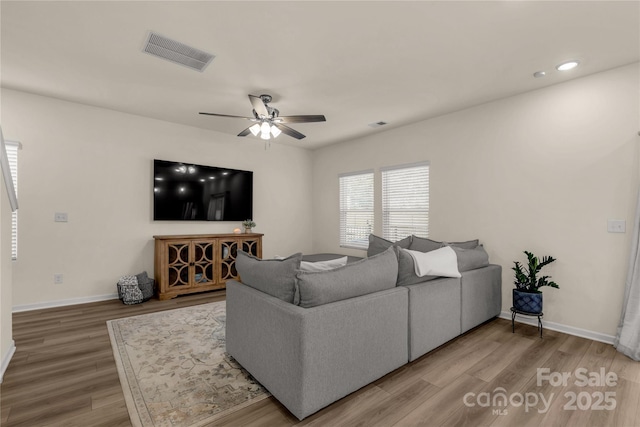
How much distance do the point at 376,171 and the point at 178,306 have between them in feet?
12.0

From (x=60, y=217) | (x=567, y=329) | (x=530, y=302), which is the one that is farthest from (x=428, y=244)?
(x=60, y=217)

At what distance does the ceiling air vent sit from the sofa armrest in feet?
6.90

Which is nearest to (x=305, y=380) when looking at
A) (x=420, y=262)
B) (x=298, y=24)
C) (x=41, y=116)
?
(x=420, y=262)

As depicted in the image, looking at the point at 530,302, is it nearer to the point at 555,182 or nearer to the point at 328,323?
the point at 555,182

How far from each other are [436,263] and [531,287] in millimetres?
1318

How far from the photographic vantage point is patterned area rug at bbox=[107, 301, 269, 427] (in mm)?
1814

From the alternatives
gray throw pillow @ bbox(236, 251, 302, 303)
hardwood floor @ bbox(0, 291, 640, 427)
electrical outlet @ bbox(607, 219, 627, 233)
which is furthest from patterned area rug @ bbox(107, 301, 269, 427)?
electrical outlet @ bbox(607, 219, 627, 233)

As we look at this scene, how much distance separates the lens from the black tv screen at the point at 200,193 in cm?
461

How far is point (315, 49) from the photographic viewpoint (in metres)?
2.65

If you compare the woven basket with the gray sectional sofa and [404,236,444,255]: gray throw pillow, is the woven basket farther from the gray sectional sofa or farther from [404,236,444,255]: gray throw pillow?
[404,236,444,255]: gray throw pillow

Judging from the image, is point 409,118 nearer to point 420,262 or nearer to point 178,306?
point 420,262

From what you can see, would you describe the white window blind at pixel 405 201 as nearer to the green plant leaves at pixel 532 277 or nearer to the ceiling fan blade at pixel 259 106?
the green plant leaves at pixel 532 277

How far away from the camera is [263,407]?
6.10ft

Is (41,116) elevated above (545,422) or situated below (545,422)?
above
